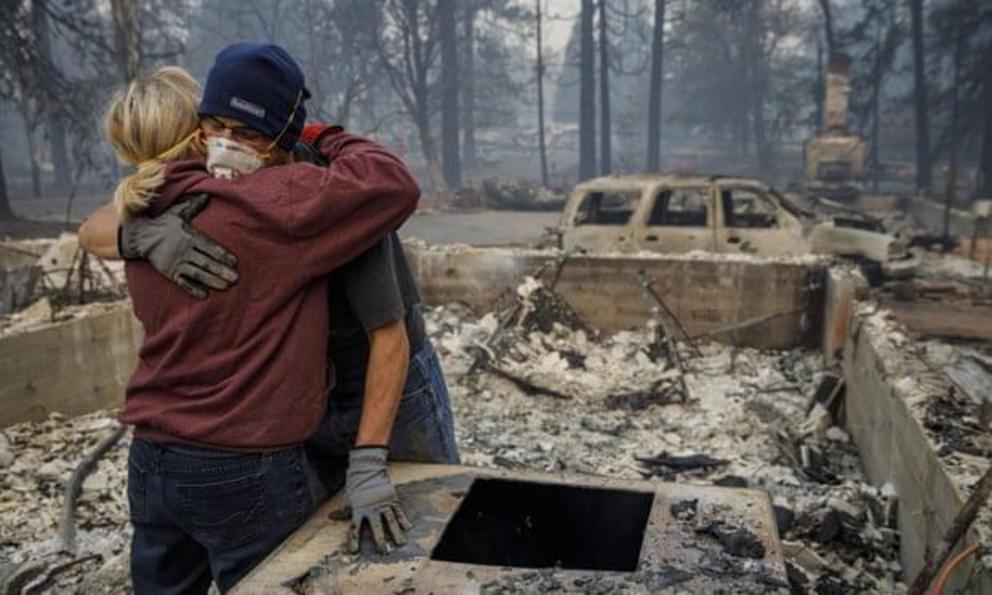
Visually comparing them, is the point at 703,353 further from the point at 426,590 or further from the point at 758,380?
the point at 426,590

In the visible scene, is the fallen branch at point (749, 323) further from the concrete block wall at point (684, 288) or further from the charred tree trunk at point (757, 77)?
the charred tree trunk at point (757, 77)

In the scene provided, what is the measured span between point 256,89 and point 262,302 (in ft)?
1.76

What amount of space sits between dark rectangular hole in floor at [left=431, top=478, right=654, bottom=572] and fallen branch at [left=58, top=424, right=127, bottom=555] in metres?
2.91

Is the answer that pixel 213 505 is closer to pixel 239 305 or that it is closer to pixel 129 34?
pixel 239 305

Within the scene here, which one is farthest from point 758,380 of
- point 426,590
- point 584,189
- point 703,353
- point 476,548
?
point 426,590

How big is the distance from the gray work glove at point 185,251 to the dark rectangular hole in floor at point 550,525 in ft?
2.91

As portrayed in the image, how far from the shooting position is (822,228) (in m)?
10.9

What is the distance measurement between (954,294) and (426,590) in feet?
34.9

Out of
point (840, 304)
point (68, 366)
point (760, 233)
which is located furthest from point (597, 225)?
point (68, 366)

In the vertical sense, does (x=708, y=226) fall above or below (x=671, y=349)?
above

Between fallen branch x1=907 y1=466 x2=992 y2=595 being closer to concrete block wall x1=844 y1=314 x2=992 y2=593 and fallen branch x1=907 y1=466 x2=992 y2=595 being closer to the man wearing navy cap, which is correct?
concrete block wall x1=844 y1=314 x2=992 y2=593

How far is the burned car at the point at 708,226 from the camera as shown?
9625 millimetres

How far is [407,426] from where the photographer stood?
8.16 ft

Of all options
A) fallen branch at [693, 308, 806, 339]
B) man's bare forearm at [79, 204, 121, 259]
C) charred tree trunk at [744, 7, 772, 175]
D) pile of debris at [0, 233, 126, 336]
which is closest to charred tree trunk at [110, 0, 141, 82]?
pile of debris at [0, 233, 126, 336]
